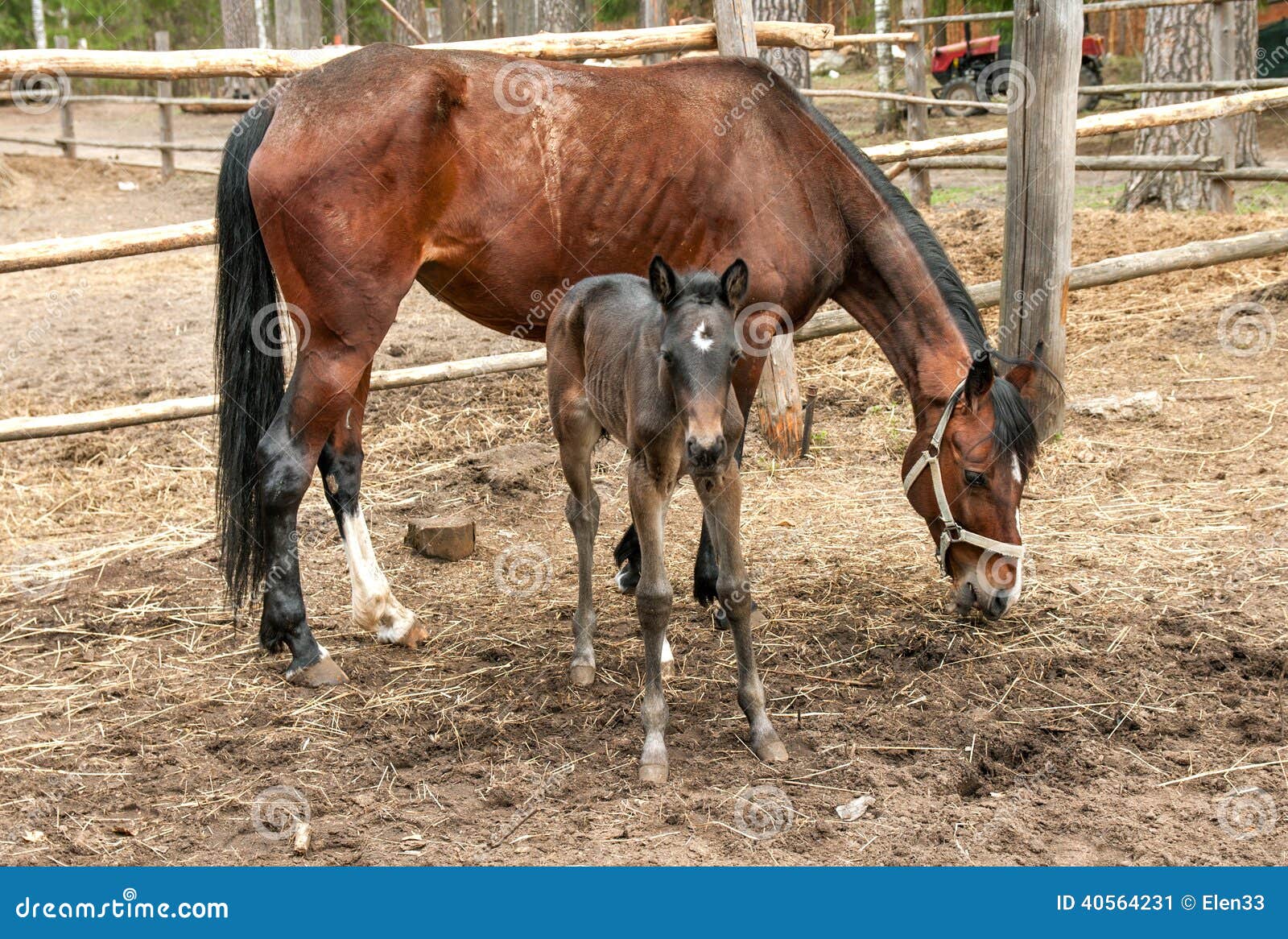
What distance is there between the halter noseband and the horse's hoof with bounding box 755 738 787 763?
1.07 metres

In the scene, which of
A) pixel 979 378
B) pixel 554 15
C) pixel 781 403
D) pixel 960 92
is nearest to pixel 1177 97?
pixel 554 15

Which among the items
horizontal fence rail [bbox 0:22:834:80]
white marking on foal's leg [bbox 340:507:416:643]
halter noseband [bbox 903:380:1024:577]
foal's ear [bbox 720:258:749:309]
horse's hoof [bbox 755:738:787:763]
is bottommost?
horse's hoof [bbox 755:738:787:763]

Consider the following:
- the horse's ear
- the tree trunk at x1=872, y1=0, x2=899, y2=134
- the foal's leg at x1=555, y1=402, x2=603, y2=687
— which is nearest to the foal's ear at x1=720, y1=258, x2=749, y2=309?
the foal's leg at x1=555, y1=402, x2=603, y2=687

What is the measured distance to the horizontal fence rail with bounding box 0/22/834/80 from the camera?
4.79m

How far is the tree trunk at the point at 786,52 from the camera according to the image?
1022 centimetres

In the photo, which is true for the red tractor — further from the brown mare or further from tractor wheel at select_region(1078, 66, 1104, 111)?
the brown mare

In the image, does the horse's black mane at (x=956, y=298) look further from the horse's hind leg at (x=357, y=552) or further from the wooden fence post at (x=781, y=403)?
the horse's hind leg at (x=357, y=552)

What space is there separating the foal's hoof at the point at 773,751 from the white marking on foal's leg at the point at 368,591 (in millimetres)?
1553

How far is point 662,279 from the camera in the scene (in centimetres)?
297

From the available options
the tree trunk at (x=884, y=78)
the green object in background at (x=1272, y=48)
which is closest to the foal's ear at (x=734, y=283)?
the tree trunk at (x=884, y=78)

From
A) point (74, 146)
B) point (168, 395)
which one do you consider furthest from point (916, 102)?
point (74, 146)

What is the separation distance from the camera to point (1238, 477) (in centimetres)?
540

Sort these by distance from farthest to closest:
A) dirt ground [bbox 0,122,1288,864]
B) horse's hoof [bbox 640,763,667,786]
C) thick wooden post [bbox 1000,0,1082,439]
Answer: thick wooden post [bbox 1000,0,1082,439]
horse's hoof [bbox 640,763,667,786]
dirt ground [bbox 0,122,1288,864]

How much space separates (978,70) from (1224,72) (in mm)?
9358
